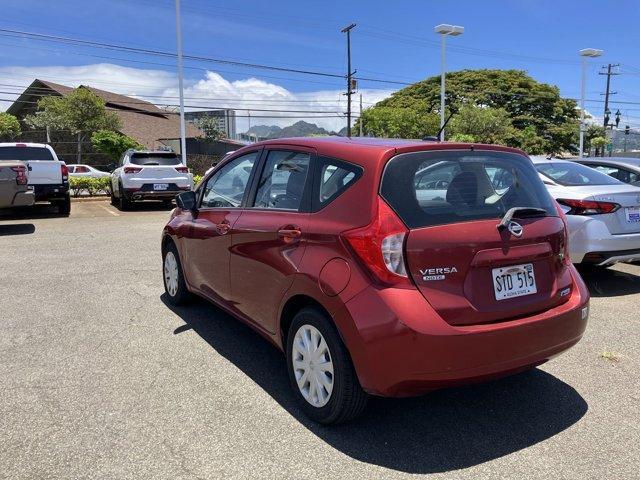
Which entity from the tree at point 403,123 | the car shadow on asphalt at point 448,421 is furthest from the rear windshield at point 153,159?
the tree at point 403,123

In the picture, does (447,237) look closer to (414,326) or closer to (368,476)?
(414,326)

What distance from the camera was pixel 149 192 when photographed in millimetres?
14023

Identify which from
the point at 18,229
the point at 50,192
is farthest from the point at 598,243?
the point at 50,192

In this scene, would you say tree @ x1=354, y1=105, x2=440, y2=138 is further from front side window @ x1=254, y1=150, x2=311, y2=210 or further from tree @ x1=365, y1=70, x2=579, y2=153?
front side window @ x1=254, y1=150, x2=311, y2=210

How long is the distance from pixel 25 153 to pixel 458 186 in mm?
12194

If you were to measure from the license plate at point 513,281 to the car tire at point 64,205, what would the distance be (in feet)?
40.3

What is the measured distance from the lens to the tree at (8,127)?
34.7 metres

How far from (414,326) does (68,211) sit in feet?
41.7

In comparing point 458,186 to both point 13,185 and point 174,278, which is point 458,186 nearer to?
point 174,278

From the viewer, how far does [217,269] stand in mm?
4312

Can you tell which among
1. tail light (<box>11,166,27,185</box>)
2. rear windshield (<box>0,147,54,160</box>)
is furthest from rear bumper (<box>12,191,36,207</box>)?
rear windshield (<box>0,147,54,160</box>)

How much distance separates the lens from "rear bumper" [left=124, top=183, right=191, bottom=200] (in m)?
13.9

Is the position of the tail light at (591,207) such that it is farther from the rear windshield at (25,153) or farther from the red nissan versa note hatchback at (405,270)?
the rear windshield at (25,153)

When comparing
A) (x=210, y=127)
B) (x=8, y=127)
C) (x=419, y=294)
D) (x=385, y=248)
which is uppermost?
(x=210, y=127)
